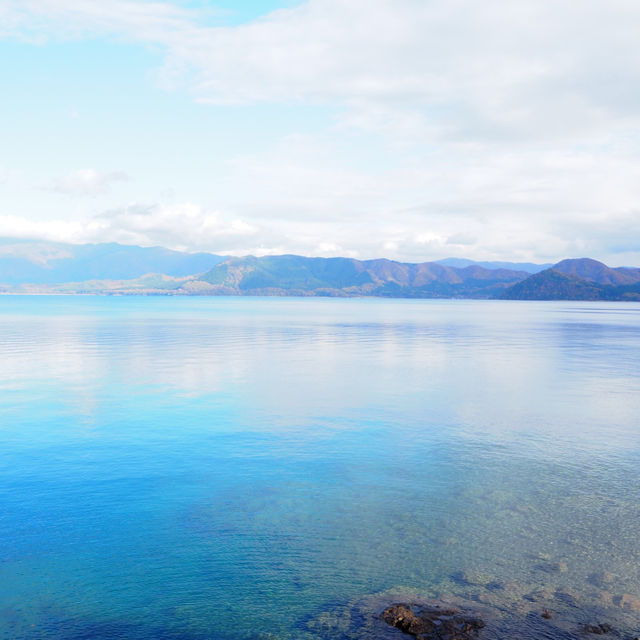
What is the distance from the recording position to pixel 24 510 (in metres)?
19.3

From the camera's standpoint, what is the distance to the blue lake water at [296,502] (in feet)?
46.3

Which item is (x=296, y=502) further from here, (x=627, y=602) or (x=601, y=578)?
(x=627, y=602)

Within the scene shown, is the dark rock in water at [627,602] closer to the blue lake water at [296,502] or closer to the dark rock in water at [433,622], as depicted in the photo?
the blue lake water at [296,502]

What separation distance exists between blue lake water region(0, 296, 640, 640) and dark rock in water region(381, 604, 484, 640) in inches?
40.4

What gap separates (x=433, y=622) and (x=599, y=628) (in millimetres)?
3929

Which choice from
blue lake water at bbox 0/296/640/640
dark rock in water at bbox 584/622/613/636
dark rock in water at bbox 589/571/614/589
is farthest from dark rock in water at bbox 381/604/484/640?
dark rock in water at bbox 589/571/614/589

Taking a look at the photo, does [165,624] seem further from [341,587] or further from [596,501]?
[596,501]

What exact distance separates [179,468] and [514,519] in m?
14.5

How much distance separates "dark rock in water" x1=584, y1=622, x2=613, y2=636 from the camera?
12664 mm

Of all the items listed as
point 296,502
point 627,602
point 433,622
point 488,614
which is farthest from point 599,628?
point 296,502

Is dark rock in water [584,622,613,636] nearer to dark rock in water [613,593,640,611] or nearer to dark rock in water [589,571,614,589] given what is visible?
dark rock in water [613,593,640,611]

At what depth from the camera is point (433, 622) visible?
12969mm

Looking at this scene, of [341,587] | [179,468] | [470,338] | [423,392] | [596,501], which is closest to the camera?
[341,587]

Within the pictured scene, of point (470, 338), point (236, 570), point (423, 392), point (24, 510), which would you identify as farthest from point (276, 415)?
point (470, 338)
